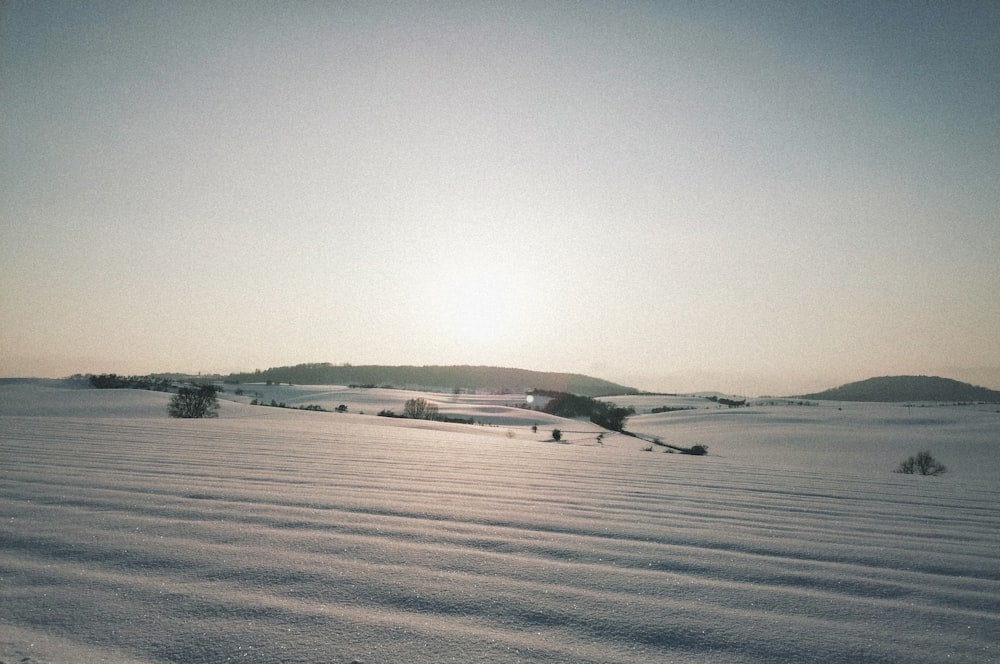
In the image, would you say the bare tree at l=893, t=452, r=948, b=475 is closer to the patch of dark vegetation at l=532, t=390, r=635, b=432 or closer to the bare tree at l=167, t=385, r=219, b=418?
the bare tree at l=167, t=385, r=219, b=418

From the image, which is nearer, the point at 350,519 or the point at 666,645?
the point at 666,645

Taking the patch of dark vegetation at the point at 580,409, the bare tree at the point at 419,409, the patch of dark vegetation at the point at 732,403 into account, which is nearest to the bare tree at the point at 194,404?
the bare tree at the point at 419,409

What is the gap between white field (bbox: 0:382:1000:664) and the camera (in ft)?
4.08

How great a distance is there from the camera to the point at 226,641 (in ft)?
3.97

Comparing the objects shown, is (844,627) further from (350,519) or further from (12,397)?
(12,397)

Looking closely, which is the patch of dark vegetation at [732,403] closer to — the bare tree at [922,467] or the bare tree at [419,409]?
the bare tree at [419,409]

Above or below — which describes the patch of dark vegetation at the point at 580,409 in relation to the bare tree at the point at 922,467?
below

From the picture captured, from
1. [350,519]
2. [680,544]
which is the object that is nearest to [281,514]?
[350,519]

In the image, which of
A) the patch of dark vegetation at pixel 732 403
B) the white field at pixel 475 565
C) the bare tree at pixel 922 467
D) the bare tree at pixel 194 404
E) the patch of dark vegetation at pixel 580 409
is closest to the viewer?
the white field at pixel 475 565

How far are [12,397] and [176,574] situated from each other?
64.5 feet

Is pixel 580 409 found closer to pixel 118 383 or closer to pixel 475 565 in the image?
pixel 118 383

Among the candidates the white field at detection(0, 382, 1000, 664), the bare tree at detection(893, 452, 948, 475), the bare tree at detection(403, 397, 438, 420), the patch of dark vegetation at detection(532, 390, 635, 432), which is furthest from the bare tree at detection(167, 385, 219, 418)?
the patch of dark vegetation at detection(532, 390, 635, 432)

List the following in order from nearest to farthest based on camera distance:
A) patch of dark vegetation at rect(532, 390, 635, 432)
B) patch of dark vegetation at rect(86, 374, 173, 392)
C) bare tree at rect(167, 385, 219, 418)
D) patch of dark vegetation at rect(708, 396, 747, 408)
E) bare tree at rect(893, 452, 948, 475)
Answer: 1. bare tree at rect(893, 452, 948, 475)
2. bare tree at rect(167, 385, 219, 418)
3. patch of dark vegetation at rect(86, 374, 173, 392)
4. patch of dark vegetation at rect(532, 390, 635, 432)
5. patch of dark vegetation at rect(708, 396, 747, 408)

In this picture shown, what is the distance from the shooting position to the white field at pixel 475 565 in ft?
4.08
